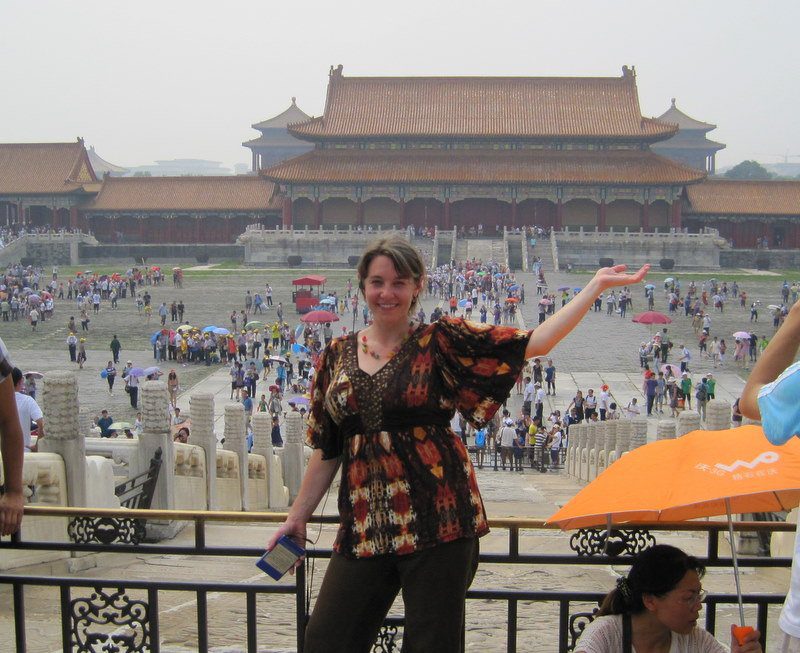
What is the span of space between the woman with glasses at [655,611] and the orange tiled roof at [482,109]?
2313 inches

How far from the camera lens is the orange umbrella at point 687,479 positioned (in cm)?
401

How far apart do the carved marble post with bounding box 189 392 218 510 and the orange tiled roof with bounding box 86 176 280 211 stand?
49643 mm

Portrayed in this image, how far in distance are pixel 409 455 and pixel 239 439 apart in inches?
408

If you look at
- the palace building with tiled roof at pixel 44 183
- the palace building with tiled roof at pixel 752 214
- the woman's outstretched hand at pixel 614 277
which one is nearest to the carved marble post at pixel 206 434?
the woman's outstretched hand at pixel 614 277

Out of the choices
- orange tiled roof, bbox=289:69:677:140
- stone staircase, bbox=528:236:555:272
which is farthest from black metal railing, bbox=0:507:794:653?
orange tiled roof, bbox=289:69:677:140

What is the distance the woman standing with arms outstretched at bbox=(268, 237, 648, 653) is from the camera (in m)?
3.81

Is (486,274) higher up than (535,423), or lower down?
higher up

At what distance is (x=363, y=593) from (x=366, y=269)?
113 cm

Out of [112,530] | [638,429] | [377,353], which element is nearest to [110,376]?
[638,429]

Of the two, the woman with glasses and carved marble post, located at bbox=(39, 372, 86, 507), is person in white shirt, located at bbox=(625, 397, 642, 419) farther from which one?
the woman with glasses

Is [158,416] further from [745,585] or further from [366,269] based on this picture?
[366,269]

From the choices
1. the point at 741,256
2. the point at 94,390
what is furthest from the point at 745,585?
the point at 741,256

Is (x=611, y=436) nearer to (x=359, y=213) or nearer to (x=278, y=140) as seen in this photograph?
(x=359, y=213)

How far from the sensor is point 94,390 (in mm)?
27359
